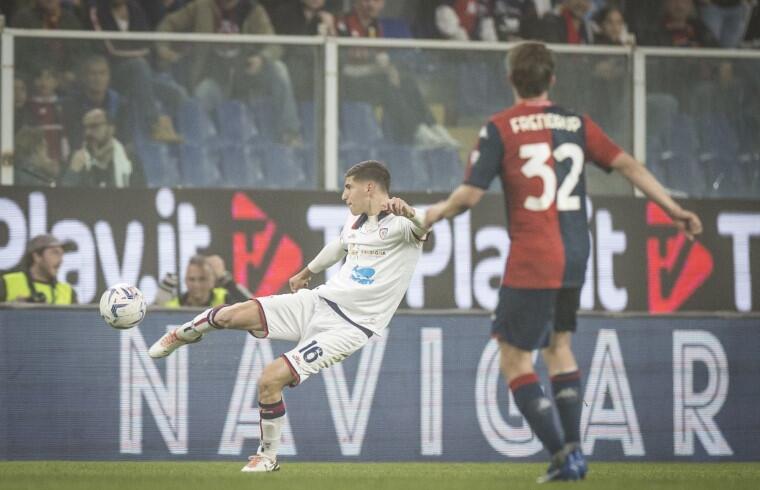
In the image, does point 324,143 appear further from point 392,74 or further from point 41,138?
point 41,138

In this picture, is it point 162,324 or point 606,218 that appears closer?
point 162,324

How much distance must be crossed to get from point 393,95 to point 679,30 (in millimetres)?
3561

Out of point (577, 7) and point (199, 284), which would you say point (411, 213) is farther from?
point (577, 7)

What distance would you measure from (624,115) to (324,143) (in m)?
2.56

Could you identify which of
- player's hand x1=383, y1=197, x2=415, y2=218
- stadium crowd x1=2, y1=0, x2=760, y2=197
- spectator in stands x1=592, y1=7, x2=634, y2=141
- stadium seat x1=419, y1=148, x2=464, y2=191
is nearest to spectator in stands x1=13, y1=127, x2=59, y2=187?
stadium crowd x1=2, y1=0, x2=760, y2=197


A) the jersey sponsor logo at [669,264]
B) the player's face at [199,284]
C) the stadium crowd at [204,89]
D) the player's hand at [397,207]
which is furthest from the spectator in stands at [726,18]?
the player's hand at [397,207]

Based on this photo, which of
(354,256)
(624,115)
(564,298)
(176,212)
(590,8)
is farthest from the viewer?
(590,8)

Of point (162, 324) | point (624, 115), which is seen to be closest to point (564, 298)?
point (162, 324)

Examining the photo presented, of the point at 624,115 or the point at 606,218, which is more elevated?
the point at 624,115

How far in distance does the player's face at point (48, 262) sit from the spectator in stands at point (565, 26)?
484 cm

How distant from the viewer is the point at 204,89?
11.6 metres

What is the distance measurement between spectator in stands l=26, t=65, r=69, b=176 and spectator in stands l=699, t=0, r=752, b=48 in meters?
6.44

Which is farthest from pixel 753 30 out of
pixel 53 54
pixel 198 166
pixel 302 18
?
pixel 53 54

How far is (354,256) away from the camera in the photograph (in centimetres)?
828
